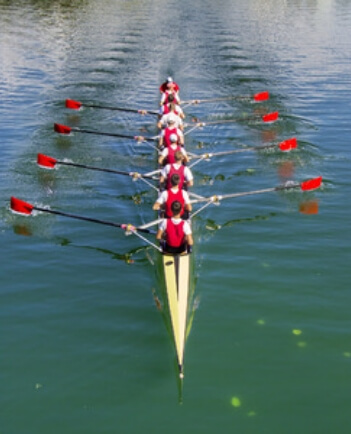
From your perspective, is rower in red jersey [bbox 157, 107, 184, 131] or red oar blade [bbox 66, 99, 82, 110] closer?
rower in red jersey [bbox 157, 107, 184, 131]

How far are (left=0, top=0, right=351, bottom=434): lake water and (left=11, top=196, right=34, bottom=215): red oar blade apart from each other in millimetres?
397

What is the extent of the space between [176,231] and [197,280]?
137 cm

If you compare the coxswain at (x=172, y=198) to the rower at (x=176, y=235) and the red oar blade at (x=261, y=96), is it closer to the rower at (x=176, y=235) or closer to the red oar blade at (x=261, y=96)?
the rower at (x=176, y=235)

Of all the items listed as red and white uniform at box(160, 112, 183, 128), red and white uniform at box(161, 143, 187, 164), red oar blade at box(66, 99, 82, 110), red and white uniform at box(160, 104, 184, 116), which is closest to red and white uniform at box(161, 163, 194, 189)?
red and white uniform at box(161, 143, 187, 164)

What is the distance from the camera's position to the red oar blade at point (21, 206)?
48.9ft

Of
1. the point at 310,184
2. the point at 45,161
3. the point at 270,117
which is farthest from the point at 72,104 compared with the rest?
the point at 310,184

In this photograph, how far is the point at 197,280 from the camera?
12.2m

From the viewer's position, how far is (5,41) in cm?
4244

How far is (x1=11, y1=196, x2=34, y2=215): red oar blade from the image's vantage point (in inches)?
587

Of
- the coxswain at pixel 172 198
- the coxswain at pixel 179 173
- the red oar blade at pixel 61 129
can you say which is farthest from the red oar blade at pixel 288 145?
the red oar blade at pixel 61 129

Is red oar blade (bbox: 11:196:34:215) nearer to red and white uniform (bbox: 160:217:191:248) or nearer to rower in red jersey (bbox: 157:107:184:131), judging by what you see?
red and white uniform (bbox: 160:217:191:248)

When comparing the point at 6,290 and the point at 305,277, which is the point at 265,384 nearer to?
the point at 305,277

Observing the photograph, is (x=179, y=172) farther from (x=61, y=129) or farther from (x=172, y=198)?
(x=61, y=129)

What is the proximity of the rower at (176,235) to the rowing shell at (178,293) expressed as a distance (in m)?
0.32
